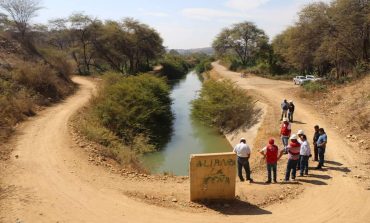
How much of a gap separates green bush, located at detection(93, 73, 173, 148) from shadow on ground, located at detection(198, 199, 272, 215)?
37.0ft

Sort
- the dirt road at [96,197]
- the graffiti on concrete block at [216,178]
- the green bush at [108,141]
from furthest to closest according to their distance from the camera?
the green bush at [108,141], the graffiti on concrete block at [216,178], the dirt road at [96,197]

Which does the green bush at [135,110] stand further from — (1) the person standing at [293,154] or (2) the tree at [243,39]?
(2) the tree at [243,39]

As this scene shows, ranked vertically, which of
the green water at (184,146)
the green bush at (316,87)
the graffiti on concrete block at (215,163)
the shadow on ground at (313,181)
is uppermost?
the green bush at (316,87)

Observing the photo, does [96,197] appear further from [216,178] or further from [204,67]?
[204,67]

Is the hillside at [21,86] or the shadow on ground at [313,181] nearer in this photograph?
the shadow on ground at [313,181]

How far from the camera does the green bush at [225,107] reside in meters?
25.7

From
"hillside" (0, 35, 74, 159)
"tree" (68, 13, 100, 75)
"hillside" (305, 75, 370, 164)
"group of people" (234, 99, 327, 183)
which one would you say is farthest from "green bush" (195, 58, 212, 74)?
"group of people" (234, 99, 327, 183)

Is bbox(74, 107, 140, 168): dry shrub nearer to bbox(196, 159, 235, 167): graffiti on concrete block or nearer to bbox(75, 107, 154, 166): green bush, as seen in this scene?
bbox(75, 107, 154, 166): green bush

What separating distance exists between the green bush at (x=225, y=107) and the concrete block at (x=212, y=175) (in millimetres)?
14078

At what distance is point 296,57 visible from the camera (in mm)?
36656

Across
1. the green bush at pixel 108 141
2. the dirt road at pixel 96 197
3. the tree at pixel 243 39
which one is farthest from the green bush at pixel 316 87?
the tree at pixel 243 39

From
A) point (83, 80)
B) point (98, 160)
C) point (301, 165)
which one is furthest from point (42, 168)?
point (83, 80)

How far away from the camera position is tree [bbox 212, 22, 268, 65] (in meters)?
69.5

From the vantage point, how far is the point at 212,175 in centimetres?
1080
